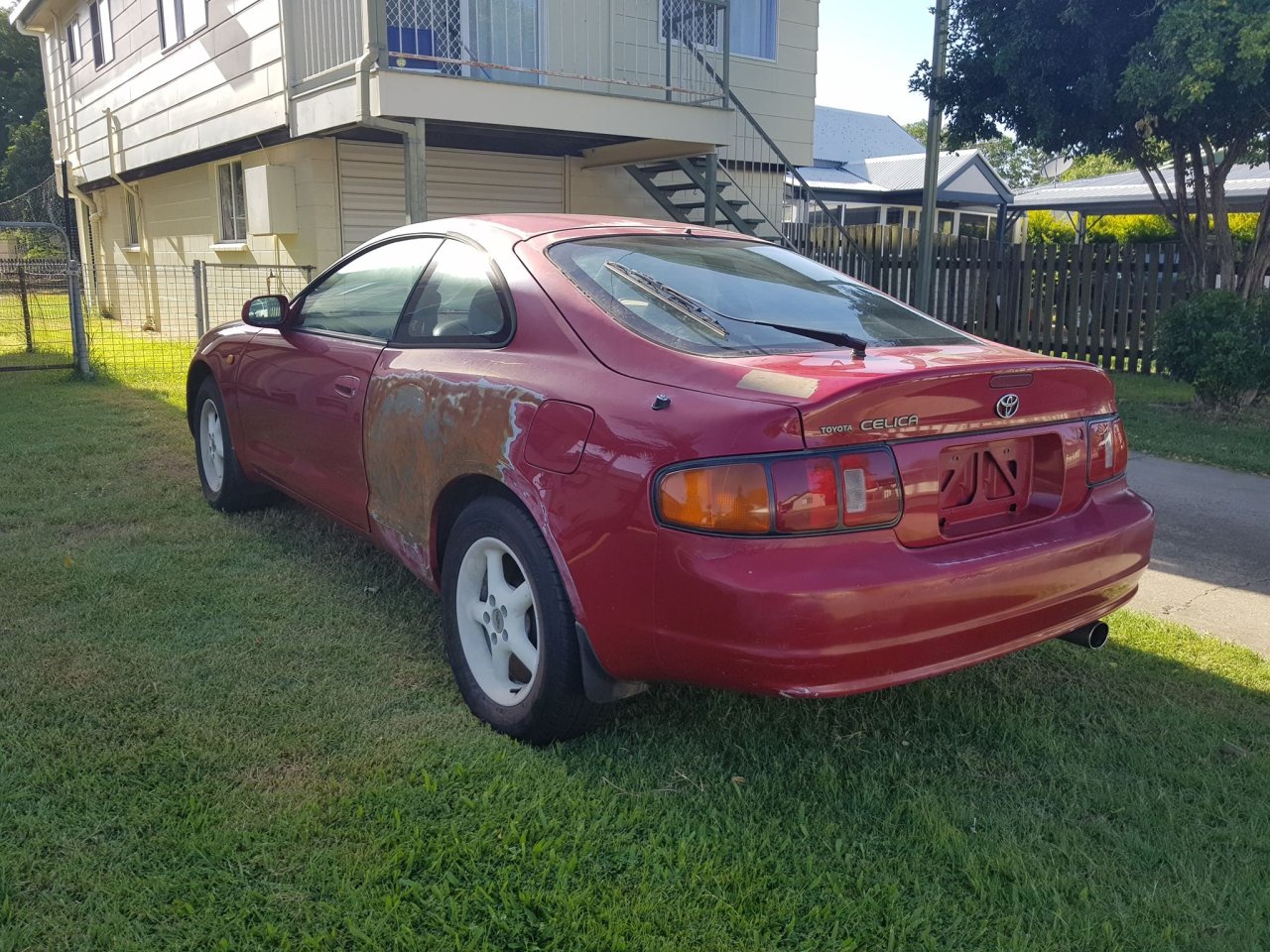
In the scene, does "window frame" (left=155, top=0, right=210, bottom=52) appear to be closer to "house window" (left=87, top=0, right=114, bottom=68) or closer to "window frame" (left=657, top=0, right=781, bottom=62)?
"house window" (left=87, top=0, right=114, bottom=68)

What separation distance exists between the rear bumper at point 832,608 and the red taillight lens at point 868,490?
46 millimetres

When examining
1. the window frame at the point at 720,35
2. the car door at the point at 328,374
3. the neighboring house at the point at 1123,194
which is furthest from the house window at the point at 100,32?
the neighboring house at the point at 1123,194

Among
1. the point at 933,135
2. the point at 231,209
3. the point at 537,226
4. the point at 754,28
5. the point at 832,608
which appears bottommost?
the point at 832,608

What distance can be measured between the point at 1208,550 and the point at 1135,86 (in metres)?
5.72

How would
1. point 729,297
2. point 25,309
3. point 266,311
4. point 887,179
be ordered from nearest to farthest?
point 729,297
point 266,311
point 25,309
point 887,179

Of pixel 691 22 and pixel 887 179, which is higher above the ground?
pixel 691 22

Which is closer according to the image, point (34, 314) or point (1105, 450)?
point (1105, 450)

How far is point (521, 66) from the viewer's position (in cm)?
1159

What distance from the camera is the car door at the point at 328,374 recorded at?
156 inches

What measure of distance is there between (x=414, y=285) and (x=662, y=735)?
72.9 inches

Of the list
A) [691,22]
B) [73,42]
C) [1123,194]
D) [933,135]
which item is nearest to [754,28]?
[691,22]

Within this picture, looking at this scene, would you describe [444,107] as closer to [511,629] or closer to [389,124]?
[389,124]

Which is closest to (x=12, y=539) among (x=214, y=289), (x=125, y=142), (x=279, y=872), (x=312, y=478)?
(x=312, y=478)

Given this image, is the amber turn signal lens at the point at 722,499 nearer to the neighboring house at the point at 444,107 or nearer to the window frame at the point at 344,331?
the window frame at the point at 344,331
